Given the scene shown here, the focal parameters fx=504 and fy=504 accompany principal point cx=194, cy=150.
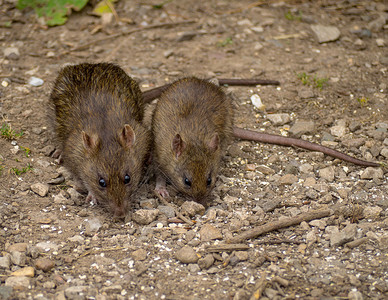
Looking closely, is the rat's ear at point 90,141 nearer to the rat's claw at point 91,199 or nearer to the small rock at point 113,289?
the rat's claw at point 91,199

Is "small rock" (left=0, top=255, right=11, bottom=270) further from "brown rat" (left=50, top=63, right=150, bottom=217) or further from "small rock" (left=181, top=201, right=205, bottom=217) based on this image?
"small rock" (left=181, top=201, right=205, bottom=217)

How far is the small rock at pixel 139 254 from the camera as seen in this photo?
4.66 meters

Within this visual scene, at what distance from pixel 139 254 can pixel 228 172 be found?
1.96m

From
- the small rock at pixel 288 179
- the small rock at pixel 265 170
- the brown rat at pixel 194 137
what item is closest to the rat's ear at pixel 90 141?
the brown rat at pixel 194 137

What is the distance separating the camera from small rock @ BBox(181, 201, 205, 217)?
5398mm

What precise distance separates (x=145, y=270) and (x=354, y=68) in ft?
16.6

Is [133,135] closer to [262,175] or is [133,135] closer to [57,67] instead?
[262,175]

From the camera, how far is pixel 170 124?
6.18m

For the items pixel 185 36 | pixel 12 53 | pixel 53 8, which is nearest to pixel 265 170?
pixel 185 36

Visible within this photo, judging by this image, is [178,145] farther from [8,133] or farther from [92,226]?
[8,133]

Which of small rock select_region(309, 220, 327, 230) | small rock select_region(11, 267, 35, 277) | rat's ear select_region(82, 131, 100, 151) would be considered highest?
rat's ear select_region(82, 131, 100, 151)

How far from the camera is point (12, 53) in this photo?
8023 mm

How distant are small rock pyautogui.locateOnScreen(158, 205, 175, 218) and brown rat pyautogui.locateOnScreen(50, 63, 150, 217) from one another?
1.22ft

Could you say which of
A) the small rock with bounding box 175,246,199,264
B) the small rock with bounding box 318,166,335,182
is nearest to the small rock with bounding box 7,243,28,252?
the small rock with bounding box 175,246,199,264
